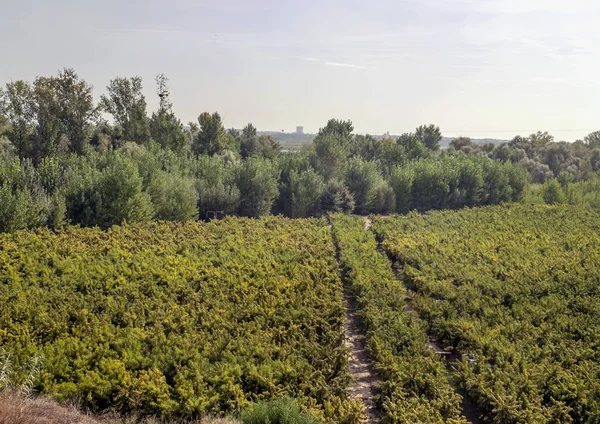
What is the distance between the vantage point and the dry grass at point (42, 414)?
6.69 m

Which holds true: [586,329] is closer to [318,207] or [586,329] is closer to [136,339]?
[136,339]

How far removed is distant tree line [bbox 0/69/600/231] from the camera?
2205cm

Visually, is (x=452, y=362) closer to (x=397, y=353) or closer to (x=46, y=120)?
(x=397, y=353)

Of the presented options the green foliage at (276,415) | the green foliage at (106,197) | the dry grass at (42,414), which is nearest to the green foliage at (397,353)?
the green foliage at (276,415)

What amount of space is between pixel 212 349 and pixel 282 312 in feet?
9.51

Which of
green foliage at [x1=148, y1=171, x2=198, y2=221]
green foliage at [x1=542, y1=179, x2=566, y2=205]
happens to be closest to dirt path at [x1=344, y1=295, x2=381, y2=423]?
green foliage at [x1=148, y1=171, x2=198, y2=221]

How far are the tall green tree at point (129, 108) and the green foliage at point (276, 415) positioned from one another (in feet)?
116

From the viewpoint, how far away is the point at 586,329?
1333 cm

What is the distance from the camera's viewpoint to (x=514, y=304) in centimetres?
1504

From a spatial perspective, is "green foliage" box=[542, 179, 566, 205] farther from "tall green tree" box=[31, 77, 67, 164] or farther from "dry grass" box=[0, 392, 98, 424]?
"dry grass" box=[0, 392, 98, 424]

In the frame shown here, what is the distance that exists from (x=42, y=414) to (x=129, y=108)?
37144 millimetres

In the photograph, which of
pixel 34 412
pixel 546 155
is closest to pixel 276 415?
pixel 34 412

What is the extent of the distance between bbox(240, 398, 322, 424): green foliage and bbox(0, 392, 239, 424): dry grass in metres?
0.35

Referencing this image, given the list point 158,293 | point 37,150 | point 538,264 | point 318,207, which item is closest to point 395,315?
point 158,293
